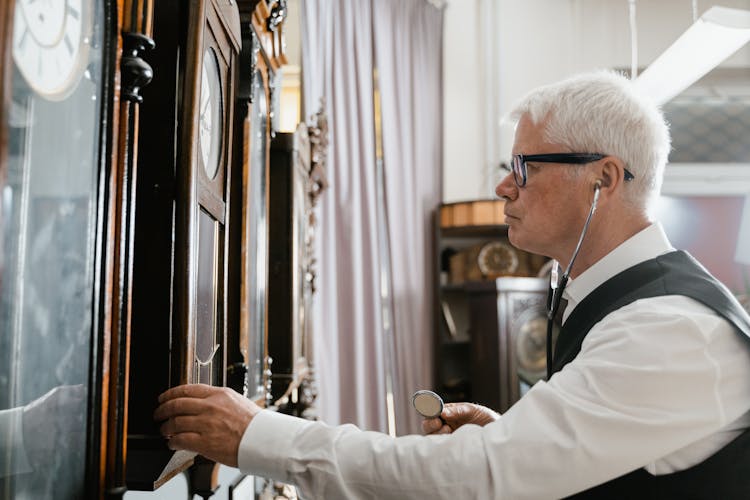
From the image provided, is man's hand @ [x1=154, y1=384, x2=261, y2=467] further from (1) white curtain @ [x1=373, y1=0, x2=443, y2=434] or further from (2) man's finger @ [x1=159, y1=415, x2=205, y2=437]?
(1) white curtain @ [x1=373, y1=0, x2=443, y2=434]

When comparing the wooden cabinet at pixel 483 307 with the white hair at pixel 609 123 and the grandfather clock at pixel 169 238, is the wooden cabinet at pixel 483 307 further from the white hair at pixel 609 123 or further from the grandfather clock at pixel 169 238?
the grandfather clock at pixel 169 238

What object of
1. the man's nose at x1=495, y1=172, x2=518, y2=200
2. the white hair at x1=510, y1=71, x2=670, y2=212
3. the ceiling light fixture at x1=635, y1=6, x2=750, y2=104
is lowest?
the man's nose at x1=495, y1=172, x2=518, y2=200

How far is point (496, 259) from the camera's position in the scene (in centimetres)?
461

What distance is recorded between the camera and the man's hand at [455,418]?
1335 millimetres

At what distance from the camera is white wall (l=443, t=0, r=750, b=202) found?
516 centimetres

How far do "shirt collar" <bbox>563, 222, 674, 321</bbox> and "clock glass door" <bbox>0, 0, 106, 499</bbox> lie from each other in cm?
87

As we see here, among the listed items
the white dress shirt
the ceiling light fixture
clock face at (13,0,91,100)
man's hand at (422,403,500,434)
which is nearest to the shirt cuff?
the white dress shirt

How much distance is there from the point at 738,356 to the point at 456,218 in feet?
11.4

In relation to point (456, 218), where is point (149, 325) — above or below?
below

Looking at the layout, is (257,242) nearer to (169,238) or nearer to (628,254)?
(169,238)

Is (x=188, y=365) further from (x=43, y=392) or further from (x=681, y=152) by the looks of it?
(x=681, y=152)

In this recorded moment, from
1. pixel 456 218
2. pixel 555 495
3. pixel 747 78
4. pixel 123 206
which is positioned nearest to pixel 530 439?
pixel 555 495

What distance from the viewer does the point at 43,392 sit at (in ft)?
2.31

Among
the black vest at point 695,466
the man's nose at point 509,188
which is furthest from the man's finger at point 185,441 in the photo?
the man's nose at point 509,188
